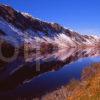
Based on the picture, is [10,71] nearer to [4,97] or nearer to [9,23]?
[4,97]

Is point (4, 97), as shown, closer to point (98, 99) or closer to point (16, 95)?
point (16, 95)

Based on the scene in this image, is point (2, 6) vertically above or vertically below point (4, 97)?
above

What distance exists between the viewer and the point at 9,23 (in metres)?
185

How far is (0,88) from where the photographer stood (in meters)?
39.0

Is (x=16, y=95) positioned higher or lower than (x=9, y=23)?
lower

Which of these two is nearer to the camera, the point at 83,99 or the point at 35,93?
the point at 83,99

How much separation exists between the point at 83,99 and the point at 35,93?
57.1 feet

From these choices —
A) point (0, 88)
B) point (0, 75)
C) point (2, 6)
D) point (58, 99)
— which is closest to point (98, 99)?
point (58, 99)

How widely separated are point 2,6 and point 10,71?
14030 centimetres

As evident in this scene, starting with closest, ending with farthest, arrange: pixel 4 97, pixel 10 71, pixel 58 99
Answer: pixel 58 99 → pixel 4 97 → pixel 10 71

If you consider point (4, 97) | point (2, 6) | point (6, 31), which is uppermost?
point (2, 6)

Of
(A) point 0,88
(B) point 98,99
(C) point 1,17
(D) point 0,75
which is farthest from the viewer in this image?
(C) point 1,17

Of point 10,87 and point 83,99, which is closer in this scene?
point 83,99

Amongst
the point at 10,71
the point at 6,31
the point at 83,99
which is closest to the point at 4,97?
the point at 83,99
